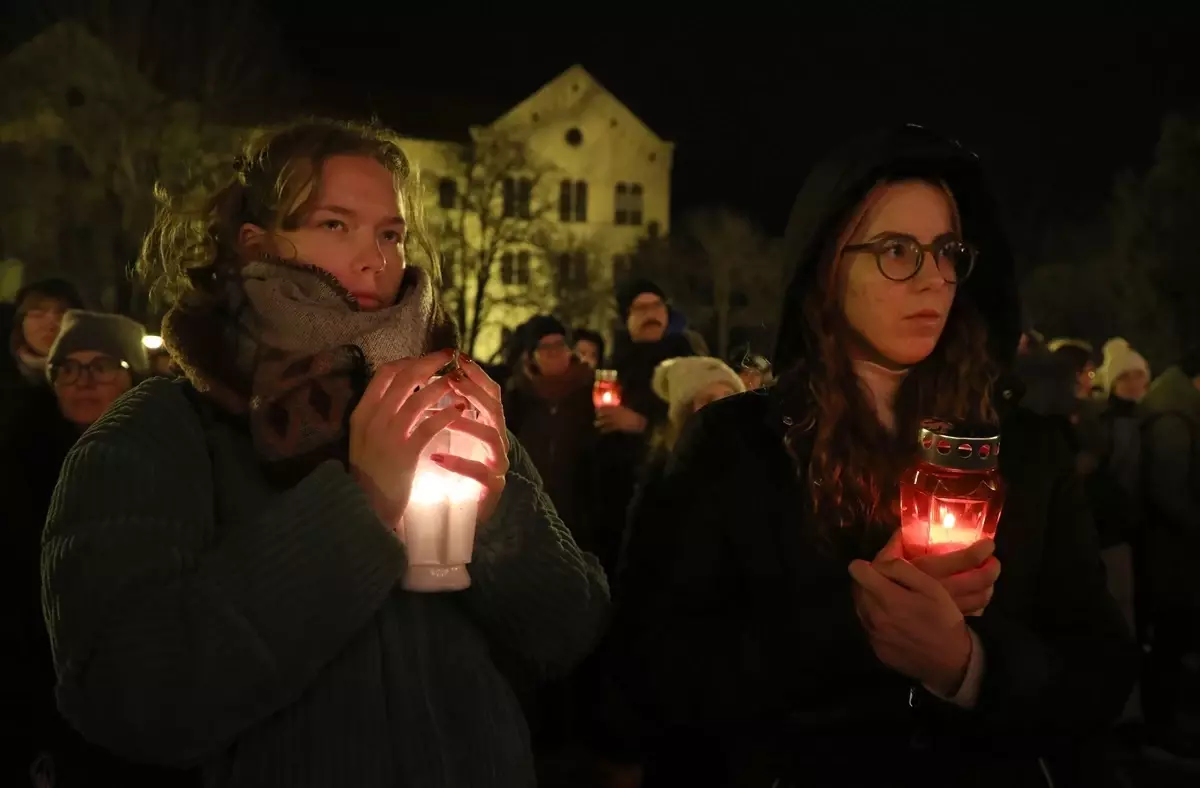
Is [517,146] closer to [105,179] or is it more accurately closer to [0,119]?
[105,179]

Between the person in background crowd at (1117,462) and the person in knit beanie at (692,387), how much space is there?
1.89 metres

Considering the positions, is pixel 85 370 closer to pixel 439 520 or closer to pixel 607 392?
pixel 439 520

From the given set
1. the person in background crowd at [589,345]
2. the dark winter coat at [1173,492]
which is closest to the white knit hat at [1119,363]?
the dark winter coat at [1173,492]

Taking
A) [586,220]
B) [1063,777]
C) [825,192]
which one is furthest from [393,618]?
[586,220]

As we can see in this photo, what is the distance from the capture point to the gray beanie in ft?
13.6

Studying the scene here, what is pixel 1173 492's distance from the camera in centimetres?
633

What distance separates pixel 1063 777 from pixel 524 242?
34.9 meters

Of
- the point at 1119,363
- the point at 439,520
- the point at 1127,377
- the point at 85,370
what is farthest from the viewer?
the point at 1119,363

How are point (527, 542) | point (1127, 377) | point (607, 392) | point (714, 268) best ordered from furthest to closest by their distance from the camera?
point (714, 268)
point (1127, 377)
point (607, 392)
point (527, 542)

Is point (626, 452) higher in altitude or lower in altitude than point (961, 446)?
lower

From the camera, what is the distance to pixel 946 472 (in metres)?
1.80

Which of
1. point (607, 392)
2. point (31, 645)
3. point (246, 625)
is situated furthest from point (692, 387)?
point (246, 625)

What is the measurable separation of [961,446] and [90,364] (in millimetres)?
3423

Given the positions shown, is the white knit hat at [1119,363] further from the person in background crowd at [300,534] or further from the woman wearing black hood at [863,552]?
the person in background crowd at [300,534]
